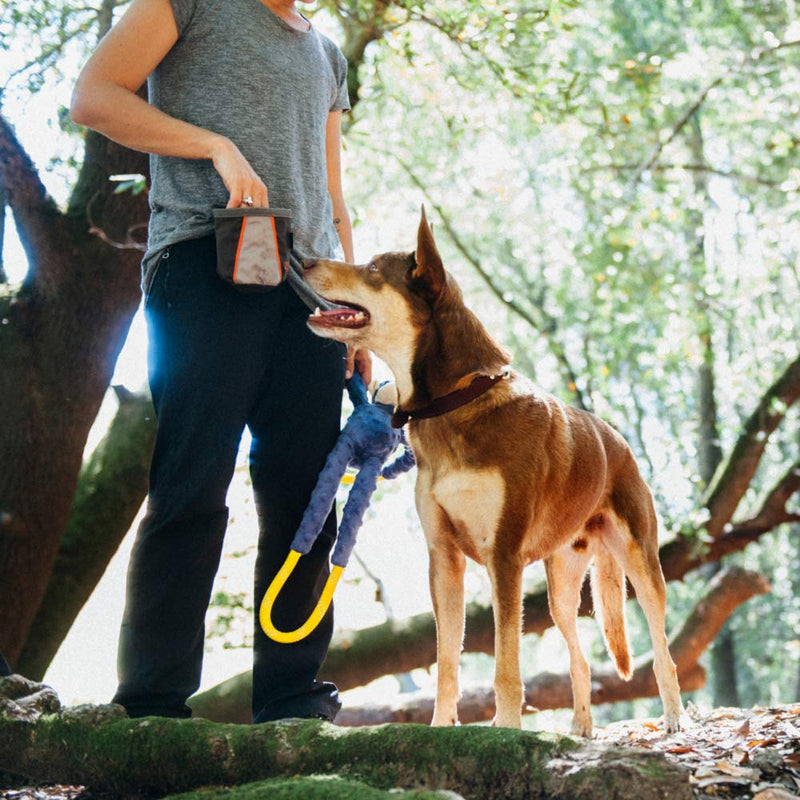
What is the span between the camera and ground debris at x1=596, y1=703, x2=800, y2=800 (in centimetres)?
266

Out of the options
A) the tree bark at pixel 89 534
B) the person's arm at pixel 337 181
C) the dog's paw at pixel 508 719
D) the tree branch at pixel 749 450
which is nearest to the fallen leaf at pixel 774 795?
the dog's paw at pixel 508 719

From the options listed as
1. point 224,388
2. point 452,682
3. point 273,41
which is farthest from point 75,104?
point 452,682

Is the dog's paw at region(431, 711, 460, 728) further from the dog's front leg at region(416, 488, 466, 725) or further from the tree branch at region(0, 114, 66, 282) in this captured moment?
the tree branch at region(0, 114, 66, 282)

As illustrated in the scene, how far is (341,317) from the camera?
3580 mm

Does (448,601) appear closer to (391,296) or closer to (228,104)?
(391,296)

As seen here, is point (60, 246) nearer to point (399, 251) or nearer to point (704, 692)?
point (399, 251)

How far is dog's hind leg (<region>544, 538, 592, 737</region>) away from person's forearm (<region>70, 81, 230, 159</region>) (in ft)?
8.95

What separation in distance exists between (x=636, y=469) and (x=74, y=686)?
322 inches

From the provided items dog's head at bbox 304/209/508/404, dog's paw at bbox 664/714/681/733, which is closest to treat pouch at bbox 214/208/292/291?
dog's head at bbox 304/209/508/404

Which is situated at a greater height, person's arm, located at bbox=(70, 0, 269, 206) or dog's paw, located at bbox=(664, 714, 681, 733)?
person's arm, located at bbox=(70, 0, 269, 206)

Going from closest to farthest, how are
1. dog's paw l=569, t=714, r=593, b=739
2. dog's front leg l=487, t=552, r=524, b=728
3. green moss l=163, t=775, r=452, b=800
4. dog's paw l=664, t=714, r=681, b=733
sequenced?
green moss l=163, t=775, r=452, b=800
dog's front leg l=487, t=552, r=524, b=728
dog's paw l=664, t=714, r=681, b=733
dog's paw l=569, t=714, r=593, b=739

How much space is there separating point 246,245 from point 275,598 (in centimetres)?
125

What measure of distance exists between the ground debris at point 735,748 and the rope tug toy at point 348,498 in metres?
1.08

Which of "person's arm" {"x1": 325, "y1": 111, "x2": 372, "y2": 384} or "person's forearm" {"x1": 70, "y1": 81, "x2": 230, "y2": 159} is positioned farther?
"person's arm" {"x1": 325, "y1": 111, "x2": 372, "y2": 384}
